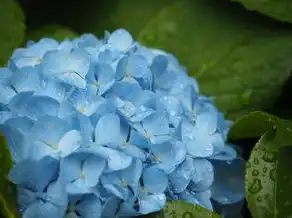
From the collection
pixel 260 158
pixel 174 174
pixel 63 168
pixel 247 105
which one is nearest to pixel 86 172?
pixel 63 168

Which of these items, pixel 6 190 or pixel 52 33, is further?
pixel 52 33

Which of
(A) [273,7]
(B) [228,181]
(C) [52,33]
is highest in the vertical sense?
(A) [273,7]

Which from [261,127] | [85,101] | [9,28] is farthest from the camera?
[9,28]

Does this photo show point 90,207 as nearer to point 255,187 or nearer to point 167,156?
point 167,156

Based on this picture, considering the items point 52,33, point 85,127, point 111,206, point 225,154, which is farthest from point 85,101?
point 52,33

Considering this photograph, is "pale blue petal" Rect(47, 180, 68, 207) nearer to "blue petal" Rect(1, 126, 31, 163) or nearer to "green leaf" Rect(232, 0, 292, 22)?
"blue petal" Rect(1, 126, 31, 163)

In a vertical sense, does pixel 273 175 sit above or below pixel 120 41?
below
